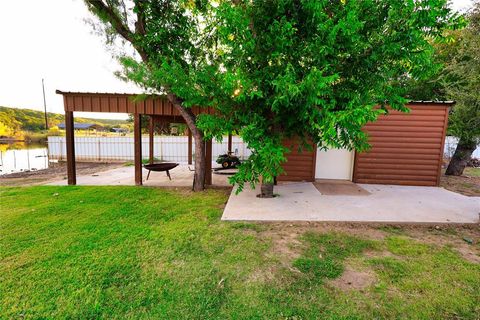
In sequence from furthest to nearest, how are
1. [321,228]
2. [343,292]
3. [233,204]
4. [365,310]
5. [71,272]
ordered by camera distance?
[233,204]
[321,228]
[71,272]
[343,292]
[365,310]

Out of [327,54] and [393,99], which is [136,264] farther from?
[393,99]

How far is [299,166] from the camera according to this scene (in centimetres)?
711

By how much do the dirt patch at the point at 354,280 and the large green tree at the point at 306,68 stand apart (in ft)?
5.71

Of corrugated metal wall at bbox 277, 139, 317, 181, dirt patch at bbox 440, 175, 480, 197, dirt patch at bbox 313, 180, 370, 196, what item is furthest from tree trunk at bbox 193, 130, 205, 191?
dirt patch at bbox 440, 175, 480, 197

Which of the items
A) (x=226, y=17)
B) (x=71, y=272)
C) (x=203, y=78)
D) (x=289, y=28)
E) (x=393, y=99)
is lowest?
(x=71, y=272)

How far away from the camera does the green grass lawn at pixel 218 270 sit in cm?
197

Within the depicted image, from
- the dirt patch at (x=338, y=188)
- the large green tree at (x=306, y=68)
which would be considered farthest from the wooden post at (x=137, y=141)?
the dirt patch at (x=338, y=188)

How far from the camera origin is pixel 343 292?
2.19 m

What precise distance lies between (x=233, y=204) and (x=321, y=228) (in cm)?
189

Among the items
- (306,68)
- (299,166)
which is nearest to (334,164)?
(299,166)

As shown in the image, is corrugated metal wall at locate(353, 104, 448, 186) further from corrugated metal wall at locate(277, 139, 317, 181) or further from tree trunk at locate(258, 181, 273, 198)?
tree trunk at locate(258, 181, 273, 198)

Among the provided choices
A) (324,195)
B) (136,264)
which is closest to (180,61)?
(136,264)

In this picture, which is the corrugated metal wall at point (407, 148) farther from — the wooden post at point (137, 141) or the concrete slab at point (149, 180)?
the wooden post at point (137, 141)

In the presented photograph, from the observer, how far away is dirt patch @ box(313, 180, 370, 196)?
5.70m
